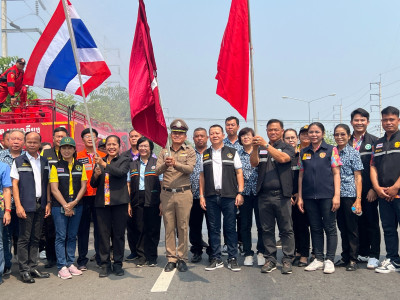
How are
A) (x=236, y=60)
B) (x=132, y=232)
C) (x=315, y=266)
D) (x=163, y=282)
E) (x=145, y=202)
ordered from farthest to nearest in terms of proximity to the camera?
(x=132, y=232)
(x=145, y=202)
(x=315, y=266)
(x=236, y=60)
(x=163, y=282)

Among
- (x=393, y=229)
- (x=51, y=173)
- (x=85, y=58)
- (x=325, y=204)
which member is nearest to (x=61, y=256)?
(x=51, y=173)

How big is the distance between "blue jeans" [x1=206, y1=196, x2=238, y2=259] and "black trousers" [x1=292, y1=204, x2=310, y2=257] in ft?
3.26

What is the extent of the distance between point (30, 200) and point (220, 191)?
2.65m

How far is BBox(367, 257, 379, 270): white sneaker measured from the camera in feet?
20.0

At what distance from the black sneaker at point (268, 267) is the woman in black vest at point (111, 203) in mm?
1962

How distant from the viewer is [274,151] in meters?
5.92

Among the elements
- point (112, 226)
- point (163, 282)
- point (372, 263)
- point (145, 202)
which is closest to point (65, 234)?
point (112, 226)

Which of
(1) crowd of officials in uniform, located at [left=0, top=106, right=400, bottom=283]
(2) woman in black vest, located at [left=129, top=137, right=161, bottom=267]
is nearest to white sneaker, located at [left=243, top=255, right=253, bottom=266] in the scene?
(1) crowd of officials in uniform, located at [left=0, top=106, right=400, bottom=283]

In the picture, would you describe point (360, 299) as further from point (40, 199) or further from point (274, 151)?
point (40, 199)

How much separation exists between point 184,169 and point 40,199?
6.80 ft

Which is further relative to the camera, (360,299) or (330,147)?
(330,147)

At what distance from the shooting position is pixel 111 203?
6230mm

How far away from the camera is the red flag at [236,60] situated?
227 inches

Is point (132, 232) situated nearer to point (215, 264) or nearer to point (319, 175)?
point (215, 264)
